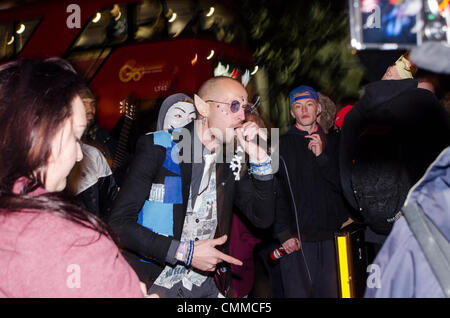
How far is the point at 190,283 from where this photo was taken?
10.0ft

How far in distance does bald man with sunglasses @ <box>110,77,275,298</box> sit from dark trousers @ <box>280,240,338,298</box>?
50.5 inches

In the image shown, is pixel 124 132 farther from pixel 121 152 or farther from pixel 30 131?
pixel 30 131

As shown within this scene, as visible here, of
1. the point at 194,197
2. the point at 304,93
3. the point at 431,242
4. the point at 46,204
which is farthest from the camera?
the point at 304,93

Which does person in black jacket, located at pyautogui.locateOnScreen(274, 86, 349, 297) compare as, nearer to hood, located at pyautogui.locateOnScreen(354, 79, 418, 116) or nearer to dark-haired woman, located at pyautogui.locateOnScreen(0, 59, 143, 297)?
hood, located at pyautogui.locateOnScreen(354, 79, 418, 116)

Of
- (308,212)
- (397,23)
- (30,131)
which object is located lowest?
(308,212)

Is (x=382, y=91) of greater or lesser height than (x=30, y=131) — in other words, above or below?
above

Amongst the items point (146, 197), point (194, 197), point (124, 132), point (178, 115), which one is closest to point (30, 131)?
point (146, 197)

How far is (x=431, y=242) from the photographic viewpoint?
1213 millimetres

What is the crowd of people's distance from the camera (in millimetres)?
1345

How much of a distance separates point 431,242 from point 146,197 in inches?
76.2

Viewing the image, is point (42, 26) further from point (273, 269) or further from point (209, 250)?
point (209, 250)
